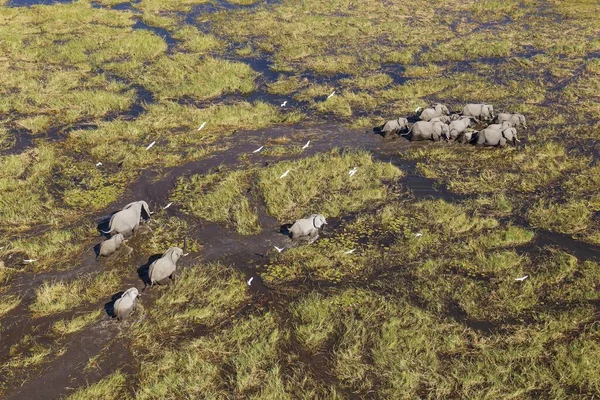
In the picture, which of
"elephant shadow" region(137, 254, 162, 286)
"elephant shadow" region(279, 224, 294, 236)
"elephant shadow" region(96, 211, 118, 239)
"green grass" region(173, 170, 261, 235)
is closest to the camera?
"elephant shadow" region(137, 254, 162, 286)

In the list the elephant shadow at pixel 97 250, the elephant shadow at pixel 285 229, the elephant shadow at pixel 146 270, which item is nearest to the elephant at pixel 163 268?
the elephant shadow at pixel 146 270

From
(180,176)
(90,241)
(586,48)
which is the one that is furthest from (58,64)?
(586,48)

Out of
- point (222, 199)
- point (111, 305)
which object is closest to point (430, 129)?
point (222, 199)

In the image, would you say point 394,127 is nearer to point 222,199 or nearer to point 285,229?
point 285,229

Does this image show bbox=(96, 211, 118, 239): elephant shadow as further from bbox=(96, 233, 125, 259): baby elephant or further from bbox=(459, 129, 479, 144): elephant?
bbox=(459, 129, 479, 144): elephant

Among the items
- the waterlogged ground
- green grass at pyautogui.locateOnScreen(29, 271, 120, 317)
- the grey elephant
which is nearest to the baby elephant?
the waterlogged ground

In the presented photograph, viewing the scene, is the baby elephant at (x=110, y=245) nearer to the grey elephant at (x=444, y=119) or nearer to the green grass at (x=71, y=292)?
the green grass at (x=71, y=292)
